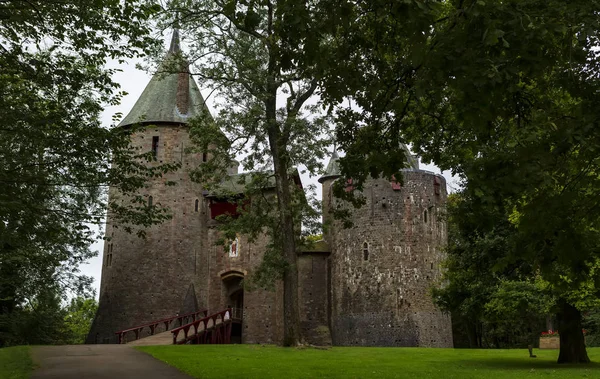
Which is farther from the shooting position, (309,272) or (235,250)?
(309,272)

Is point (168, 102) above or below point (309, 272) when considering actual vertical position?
above

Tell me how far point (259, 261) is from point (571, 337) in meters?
19.4

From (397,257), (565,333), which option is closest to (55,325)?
(397,257)

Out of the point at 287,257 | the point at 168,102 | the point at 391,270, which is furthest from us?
the point at 168,102

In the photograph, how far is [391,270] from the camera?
33688mm

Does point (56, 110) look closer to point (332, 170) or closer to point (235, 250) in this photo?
point (235, 250)

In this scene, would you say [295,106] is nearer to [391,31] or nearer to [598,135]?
[391,31]

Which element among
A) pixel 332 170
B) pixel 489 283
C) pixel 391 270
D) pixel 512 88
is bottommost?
pixel 489 283

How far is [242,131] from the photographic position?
72.6ft

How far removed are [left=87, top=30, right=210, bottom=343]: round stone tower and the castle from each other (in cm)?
6

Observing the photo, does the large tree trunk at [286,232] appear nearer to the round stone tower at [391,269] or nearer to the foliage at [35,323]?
the foliage at [35,323]

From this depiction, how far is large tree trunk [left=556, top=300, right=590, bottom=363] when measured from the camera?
16531mm

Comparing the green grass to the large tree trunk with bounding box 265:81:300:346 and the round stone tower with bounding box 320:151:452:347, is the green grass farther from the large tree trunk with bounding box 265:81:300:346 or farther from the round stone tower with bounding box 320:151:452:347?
the round stone tower with bounding box 320:151:452:347

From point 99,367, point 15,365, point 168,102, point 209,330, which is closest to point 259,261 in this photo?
point 209,330
